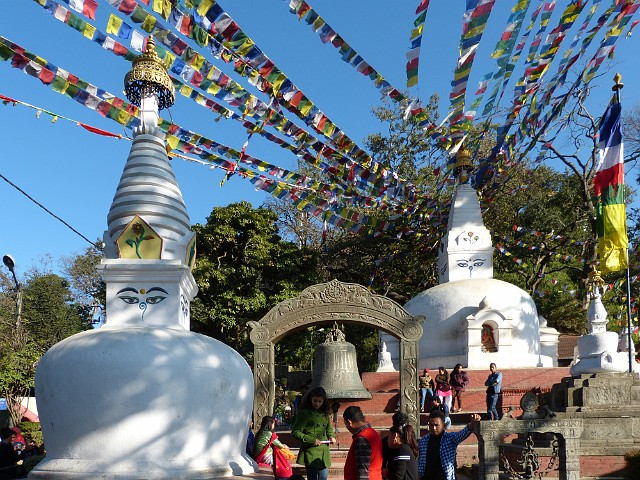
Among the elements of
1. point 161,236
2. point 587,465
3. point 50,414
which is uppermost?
point 161,236

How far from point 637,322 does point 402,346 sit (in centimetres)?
1338

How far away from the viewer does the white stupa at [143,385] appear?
288 inches

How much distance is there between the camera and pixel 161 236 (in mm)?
8742

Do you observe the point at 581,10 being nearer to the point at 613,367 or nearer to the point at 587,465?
the point at 613,367

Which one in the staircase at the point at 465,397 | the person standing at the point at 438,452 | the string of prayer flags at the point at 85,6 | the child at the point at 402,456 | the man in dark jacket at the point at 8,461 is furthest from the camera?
the staircase at the point at 465,397

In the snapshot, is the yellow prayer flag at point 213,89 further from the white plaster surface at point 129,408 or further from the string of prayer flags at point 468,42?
the white plaster surface at point 129,408

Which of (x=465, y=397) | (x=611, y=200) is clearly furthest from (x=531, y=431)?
(x=465, y=397)

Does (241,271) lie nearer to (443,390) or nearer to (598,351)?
(443,390)

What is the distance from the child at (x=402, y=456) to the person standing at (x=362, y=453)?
0.34 metres

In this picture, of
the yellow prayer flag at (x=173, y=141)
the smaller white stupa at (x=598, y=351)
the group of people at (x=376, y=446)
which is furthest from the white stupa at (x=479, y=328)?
the group of people at (x=376, y=446)

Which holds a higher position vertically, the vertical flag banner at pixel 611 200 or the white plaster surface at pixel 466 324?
the vertical flag banner at pixel 611 200

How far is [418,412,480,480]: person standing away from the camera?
623cm

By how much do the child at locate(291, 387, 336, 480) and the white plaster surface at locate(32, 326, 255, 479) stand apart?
1158 mm

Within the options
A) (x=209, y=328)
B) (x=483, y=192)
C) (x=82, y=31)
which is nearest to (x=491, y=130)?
(x=483, y=192)
